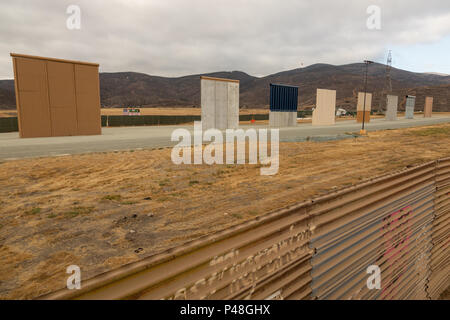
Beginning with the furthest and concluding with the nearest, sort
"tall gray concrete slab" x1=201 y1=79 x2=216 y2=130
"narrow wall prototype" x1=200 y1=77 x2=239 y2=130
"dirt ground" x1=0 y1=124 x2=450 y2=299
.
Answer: "narrow wall prototype" x1=200 y1=77 x2=239 y2=130 → "tall gray concrete slab" x1=201 y1=79 x2=216 y2=130 → "dirt ground" x1=0 y1=124 x2=450 y2=299

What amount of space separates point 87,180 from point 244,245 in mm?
7962

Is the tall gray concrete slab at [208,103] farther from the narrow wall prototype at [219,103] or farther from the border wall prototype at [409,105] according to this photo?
the border wall prototype at [409,105]

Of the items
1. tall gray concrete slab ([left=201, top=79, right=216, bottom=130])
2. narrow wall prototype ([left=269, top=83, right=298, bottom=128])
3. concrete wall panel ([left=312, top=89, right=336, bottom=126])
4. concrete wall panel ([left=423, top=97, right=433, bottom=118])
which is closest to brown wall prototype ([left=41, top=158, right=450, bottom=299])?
tall gray concrete slab ([left=201, top=79, right=216, bottom=130])

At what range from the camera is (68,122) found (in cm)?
2167

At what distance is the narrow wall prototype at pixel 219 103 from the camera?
2833cm

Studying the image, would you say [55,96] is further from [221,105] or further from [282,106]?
[282,106]

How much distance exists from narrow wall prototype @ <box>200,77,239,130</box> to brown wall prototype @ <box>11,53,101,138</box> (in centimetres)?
980

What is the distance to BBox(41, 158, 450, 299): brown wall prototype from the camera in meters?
1.83

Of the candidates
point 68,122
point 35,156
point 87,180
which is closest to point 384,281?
point 87,180

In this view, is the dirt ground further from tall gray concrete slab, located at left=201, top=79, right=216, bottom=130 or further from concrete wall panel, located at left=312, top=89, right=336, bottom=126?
concrete wall panel, located at left=312, top=89, right=336, bottom=126

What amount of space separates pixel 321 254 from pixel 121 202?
526cm

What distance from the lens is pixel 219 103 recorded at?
1156 inches

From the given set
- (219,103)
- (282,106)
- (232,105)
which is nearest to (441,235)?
(219,103)

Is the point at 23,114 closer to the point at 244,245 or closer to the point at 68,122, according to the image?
the point at 68,122
